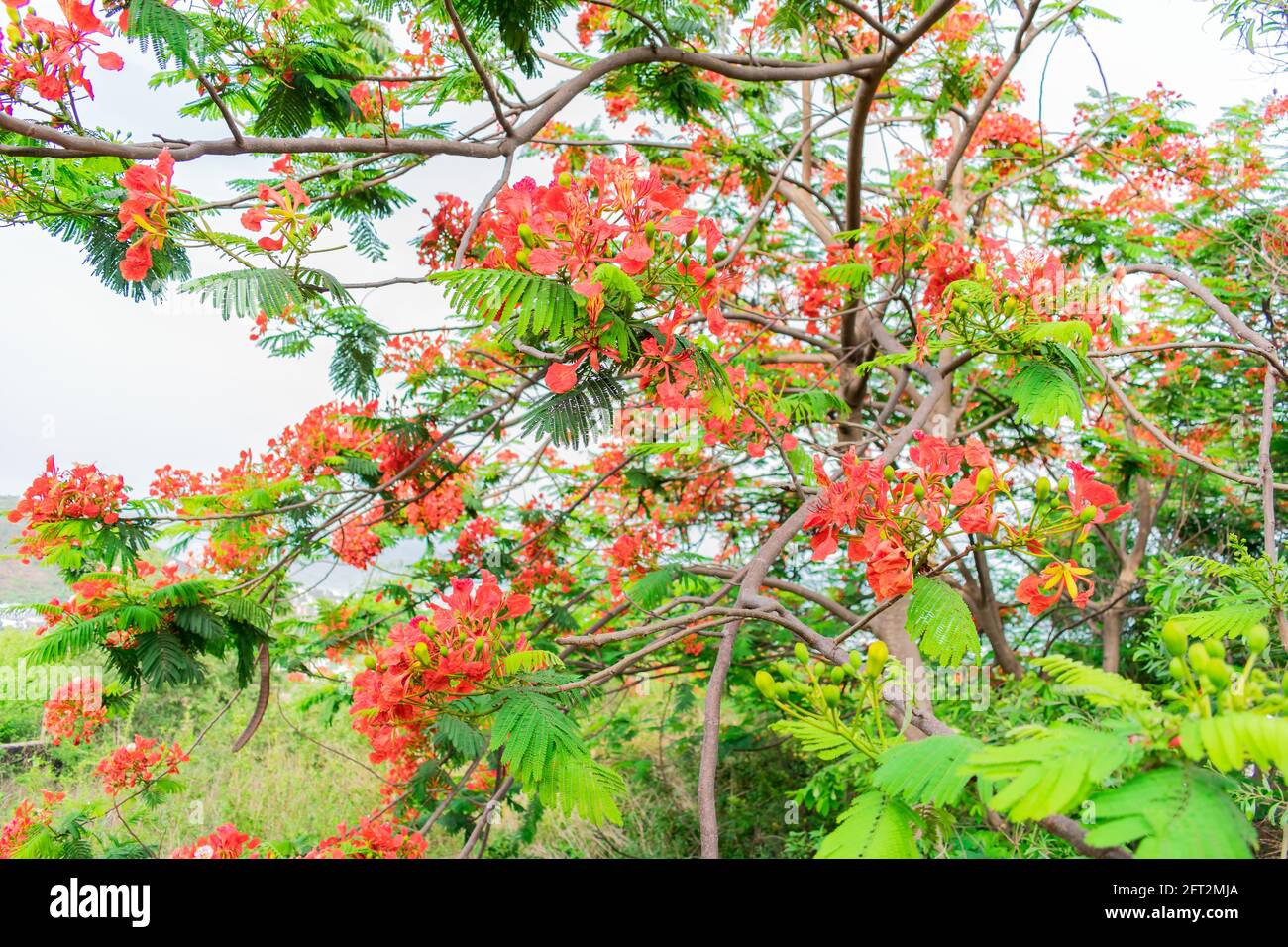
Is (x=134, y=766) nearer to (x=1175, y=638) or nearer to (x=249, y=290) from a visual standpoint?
(x=249, y=290)

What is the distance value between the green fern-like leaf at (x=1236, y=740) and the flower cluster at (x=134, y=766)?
134 inches

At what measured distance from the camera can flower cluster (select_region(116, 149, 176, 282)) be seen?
1.46m

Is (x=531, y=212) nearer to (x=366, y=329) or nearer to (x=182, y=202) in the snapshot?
(x=182, y=202)

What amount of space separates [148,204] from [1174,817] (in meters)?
1.80

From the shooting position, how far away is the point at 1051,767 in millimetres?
717

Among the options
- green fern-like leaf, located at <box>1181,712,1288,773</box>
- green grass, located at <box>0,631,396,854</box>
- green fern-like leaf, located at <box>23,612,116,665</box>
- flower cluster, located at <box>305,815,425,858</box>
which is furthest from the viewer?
green grass, located at <box>0,631,396,854</box>

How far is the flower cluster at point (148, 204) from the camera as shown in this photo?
1.46 metres

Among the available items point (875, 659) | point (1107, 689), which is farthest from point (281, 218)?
point (1107, 689)

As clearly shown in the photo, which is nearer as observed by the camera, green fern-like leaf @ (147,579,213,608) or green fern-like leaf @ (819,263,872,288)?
green fern-like leaf @ (147,579,213,608)

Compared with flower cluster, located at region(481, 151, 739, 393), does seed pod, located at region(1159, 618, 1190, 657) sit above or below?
below

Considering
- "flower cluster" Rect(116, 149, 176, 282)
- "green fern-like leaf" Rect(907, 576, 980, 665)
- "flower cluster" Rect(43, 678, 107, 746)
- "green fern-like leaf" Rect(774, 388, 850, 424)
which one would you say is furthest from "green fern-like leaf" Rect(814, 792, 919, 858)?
"flower cluster" Rect(43, 678, 107, 746)

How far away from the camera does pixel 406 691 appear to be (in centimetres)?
129

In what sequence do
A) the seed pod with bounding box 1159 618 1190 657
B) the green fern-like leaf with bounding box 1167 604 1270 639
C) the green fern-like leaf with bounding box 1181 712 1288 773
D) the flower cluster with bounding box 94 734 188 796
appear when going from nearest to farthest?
the green fern-like leaf with bounding box 1181 712 1288 773 < the seed pod with bounding box 1159 618 1190 657 < the green fern-like leaf with bounding box 1167 604 1270 639 < the flower cluster with bounding box 94 734 188 796

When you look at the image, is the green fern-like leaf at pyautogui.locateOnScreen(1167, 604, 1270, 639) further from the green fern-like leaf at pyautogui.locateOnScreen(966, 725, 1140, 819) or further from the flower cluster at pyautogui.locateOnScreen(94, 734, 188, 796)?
the flower cluster at pyautogui.locateOnScreen(94, 734, 188, 796)
